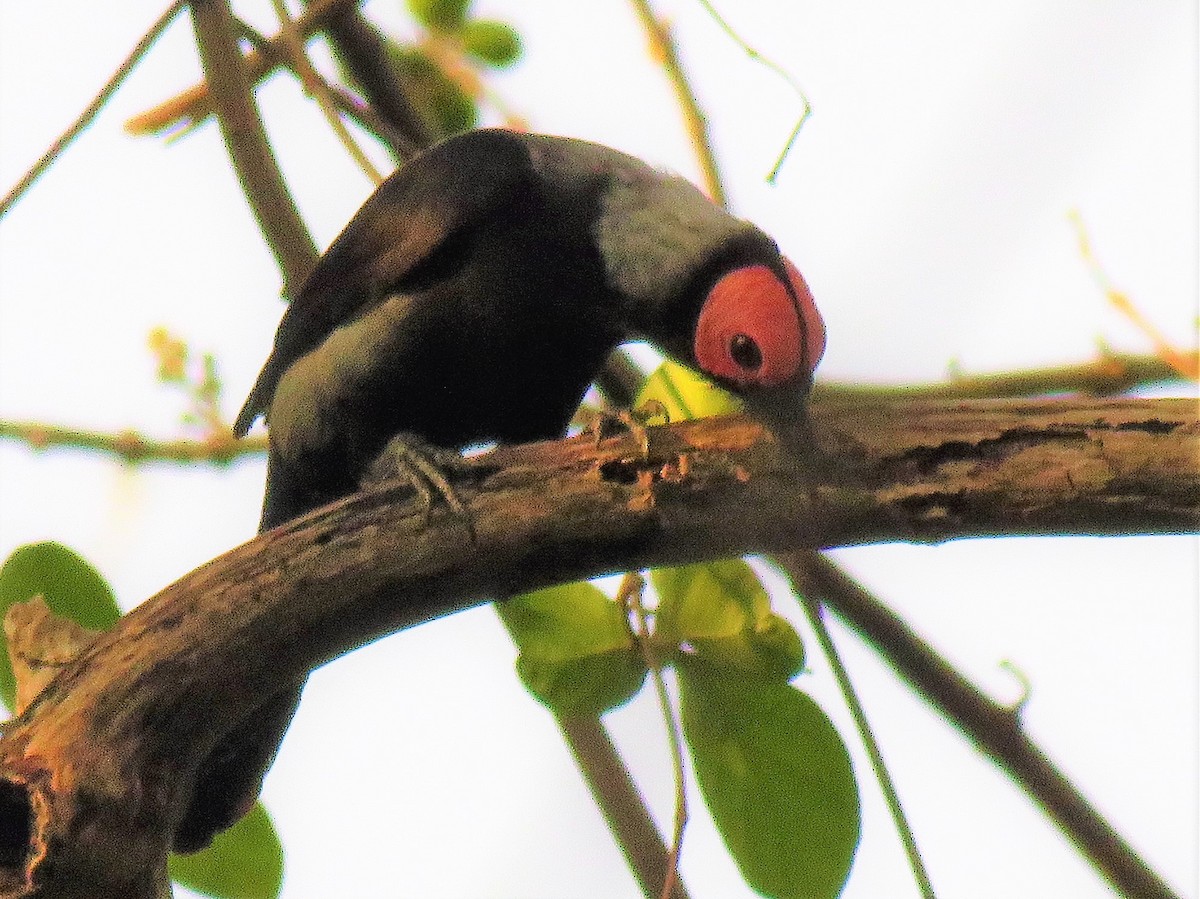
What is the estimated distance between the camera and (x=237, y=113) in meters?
3.01

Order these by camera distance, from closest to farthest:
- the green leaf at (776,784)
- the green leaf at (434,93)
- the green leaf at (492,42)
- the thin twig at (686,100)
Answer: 1. the green leaf at (776,784)
2. the thin twig at (686,100)
3. the green leaf at (492,42)
4. the green leaf at (434,93)

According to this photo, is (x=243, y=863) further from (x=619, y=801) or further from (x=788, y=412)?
(x=788, y=412)

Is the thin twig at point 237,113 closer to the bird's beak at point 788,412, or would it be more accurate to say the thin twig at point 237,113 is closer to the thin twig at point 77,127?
the thin twig at point 77,127

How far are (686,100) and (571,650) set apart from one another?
153 cm

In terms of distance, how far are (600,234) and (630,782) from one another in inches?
51.2

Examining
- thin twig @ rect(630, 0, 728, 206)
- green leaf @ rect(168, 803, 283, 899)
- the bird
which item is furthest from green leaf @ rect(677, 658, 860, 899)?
thin twig @ rect(630, 0, 728, 206)

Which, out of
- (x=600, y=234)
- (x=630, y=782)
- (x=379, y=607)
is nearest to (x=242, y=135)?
(x=600, y=234)

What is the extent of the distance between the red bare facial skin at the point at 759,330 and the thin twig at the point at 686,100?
56 cm

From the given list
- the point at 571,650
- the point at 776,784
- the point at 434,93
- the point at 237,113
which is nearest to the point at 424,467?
the point at 571,650

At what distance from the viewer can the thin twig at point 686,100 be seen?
3244mm

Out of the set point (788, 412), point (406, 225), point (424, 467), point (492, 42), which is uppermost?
point (492, 42)

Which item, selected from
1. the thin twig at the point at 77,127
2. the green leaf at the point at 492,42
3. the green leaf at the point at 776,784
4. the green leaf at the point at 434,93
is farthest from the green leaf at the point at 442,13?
the green leaf at the point at 776,784

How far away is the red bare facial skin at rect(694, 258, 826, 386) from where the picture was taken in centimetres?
258

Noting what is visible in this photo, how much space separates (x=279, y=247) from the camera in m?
3.22
